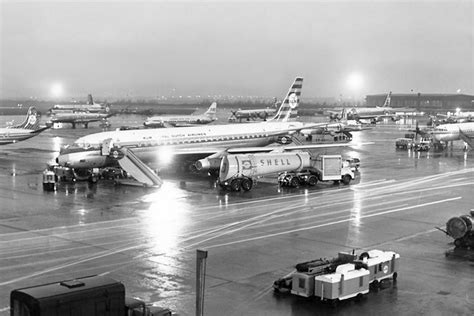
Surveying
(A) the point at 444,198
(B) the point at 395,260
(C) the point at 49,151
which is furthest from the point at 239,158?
(C) the point at 49,151

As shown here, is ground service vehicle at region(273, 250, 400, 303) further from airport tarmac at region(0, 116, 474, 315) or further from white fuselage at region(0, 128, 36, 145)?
white fuselage at region(0, 128, 36, 145)

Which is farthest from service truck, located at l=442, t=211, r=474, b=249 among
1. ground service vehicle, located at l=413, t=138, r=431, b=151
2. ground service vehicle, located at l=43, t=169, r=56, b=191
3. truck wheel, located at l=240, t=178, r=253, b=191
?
ground service vehicle, located at l=413, t=138, r=431, b=151

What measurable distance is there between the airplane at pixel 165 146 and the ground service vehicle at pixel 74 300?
98.9ft

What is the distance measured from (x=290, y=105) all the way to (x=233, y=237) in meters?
42.4

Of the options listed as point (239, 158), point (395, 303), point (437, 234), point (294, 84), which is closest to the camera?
point (395, 303)

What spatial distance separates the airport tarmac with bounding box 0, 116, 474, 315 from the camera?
66.4 feet

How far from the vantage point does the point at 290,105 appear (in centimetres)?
6950

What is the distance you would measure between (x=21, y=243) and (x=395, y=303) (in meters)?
16.8

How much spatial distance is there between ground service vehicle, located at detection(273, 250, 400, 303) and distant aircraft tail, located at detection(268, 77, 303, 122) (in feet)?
156

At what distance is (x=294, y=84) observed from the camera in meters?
72.0

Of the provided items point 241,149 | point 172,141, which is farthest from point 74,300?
point 241,149

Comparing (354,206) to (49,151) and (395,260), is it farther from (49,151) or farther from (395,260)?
(49,151)

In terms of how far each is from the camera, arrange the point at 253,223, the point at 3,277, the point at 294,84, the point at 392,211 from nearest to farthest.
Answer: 1. the point at 3,277
2. the point at 253,223
3. the point at 392,211
4. the point at 294,84

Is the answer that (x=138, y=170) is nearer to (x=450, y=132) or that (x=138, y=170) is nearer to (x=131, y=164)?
(x=131, y=164)
